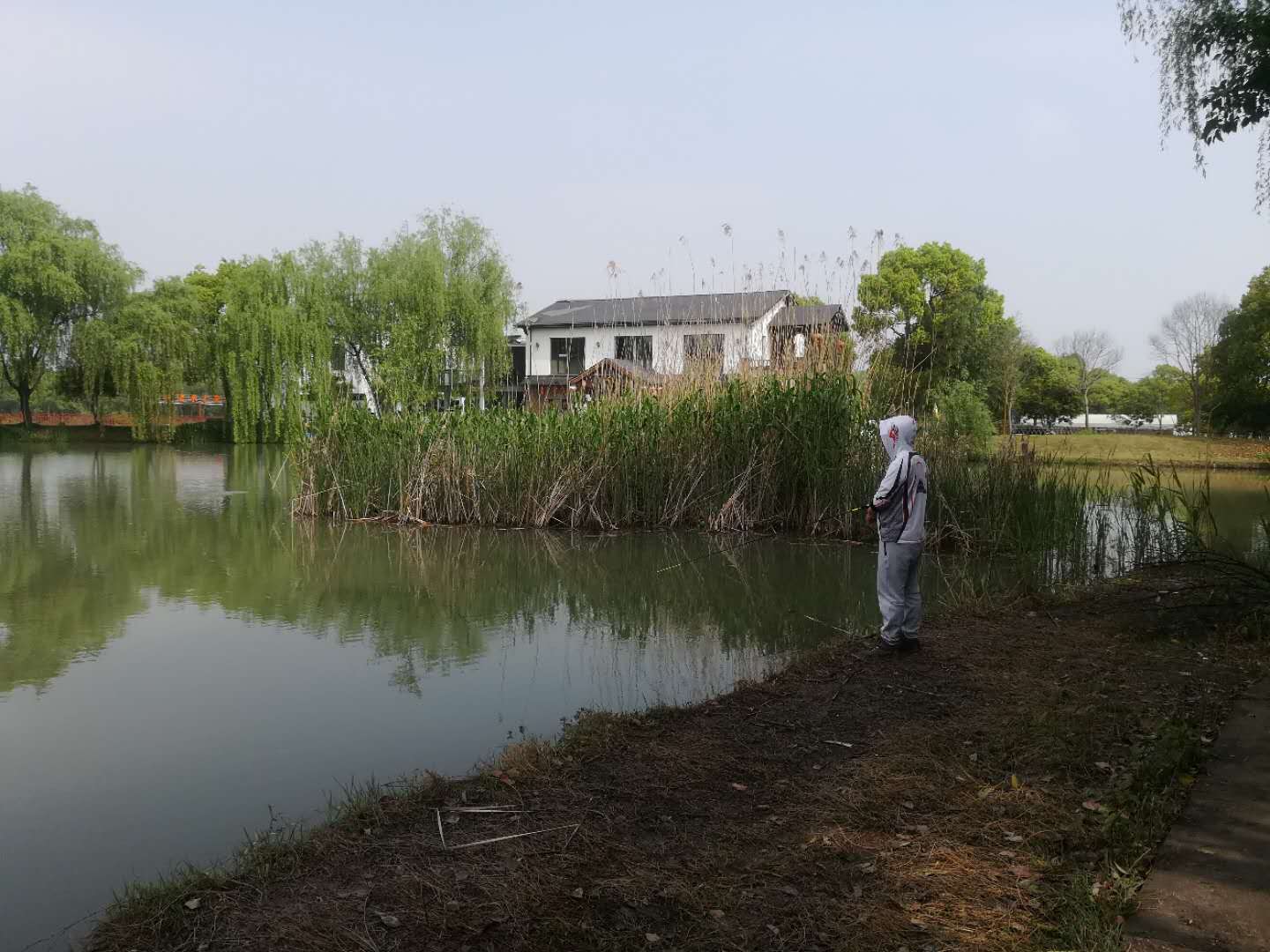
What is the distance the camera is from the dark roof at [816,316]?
14677 millimetres

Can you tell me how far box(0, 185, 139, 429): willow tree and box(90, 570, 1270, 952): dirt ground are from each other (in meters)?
39.1

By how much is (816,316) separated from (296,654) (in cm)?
1139

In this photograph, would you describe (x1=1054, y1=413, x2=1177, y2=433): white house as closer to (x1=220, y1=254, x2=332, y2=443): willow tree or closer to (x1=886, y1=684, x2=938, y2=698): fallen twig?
(x1=220, y1=254, x2=332, y2=443): willow tree

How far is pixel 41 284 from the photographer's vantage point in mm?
35594

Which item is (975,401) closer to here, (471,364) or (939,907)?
(471,364)

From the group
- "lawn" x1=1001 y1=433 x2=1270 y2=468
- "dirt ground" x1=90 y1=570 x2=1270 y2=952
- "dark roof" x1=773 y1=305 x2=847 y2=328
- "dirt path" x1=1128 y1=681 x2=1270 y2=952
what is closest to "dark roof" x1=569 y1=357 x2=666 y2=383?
"dark roof" x1=773 y1=305 x2=847 y2=328

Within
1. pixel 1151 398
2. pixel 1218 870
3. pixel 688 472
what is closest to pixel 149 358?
pixel 688 472

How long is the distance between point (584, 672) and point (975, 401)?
1083 inches

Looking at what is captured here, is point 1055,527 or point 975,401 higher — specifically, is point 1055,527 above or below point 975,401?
below

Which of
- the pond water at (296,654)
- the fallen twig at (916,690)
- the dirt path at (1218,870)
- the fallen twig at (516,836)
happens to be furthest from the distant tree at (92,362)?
the dirt path at (1218,870)

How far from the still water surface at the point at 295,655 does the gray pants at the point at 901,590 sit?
3.44 ft

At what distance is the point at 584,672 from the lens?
6754 millimetres

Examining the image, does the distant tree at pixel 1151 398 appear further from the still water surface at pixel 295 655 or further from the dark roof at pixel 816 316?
the still water surface at pixel 295 655

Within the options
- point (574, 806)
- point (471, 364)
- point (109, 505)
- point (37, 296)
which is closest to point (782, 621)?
point (574, 806)
